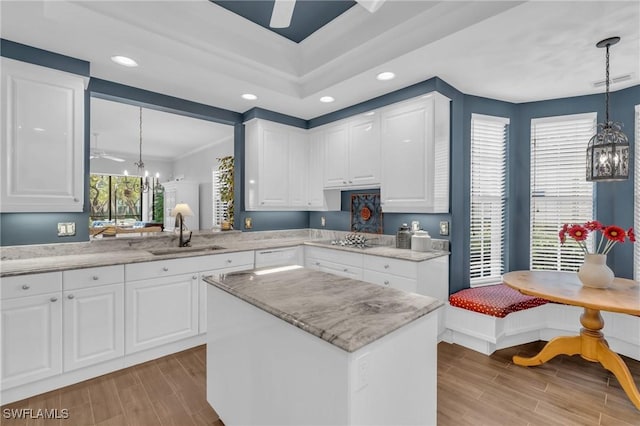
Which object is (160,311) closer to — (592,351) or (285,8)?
(285,8)

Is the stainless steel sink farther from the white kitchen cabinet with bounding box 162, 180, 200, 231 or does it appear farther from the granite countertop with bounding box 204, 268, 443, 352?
the white kitchen cabinet with bounding box 162, 180, 200, 231

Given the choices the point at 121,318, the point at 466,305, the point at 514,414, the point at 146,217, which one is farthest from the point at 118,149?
the point at 514,414

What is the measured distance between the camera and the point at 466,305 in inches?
113

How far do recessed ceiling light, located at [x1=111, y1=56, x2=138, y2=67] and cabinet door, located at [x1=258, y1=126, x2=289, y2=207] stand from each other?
1536 millimetres

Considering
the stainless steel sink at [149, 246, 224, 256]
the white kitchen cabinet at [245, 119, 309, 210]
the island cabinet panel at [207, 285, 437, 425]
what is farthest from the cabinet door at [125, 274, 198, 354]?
the white kitchen cabinet at [245, 119, 309, 210]

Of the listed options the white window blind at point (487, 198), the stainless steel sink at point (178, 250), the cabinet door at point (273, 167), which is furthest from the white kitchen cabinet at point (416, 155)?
the stainless steel sink at point (178, 250)

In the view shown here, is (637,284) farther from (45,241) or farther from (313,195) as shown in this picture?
(45,241)

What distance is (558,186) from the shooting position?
3338 mm

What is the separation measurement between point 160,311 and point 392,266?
217 cm

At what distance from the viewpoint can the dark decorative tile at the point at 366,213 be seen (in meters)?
3.81

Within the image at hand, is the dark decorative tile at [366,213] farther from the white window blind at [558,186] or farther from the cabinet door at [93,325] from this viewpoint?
the cabinet door at [93,325]

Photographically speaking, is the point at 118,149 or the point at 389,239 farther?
the point at 118,149

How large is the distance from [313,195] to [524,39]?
2.79 m

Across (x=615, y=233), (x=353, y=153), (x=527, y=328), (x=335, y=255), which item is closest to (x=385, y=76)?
(x=353, y=153)
